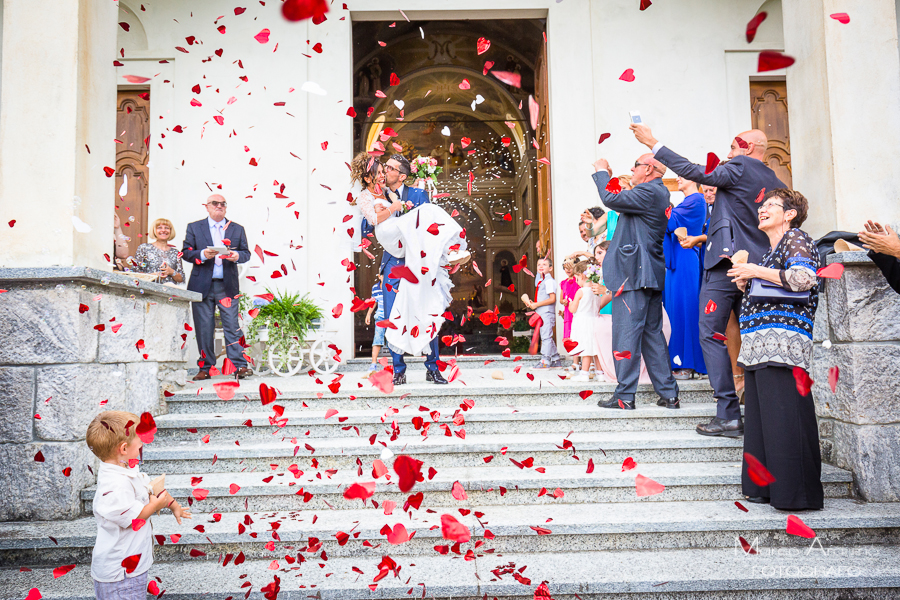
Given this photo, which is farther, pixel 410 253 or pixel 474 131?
pixel 474 131

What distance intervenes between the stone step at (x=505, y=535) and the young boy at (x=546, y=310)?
12.6 feet

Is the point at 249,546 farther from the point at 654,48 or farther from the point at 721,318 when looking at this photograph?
the point at 654,48

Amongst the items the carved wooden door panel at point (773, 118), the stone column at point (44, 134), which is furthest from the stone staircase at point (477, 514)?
the carved wooden door panel at point (773, 118)

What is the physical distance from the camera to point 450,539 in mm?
2967

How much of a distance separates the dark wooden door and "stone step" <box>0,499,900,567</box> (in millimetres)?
5247

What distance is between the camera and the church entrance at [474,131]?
33.8 ft

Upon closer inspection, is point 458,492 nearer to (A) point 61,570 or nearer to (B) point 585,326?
(A) point 61,570

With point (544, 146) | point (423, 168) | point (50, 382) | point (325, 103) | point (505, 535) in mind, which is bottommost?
point (505, 535)

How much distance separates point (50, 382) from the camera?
11.2ft

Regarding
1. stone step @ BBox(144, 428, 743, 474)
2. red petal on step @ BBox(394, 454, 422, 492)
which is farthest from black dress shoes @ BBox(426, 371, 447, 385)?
red petal on step @ BBox(394, 454, 422, 492)

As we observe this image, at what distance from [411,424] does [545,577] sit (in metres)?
1.63

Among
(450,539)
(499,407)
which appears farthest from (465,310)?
(450,539)

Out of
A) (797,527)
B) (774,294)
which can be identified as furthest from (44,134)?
(797,527)

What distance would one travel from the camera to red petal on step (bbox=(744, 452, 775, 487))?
3.07m
